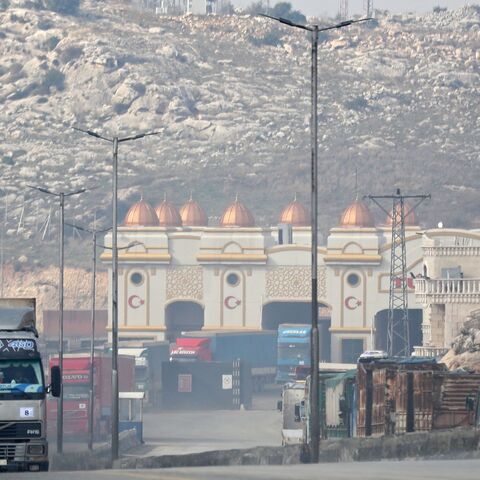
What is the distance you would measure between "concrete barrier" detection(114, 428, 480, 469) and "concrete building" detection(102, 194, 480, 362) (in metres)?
103

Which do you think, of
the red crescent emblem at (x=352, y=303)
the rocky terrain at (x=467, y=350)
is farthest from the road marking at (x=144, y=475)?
the red crescent emblem at (x=352, y=303)

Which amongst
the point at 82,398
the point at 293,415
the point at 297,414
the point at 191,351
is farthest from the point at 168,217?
the point at 297,414

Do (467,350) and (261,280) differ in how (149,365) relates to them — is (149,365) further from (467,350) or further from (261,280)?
(467,350)

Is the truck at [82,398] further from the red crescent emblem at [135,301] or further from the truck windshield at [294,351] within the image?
the red crescent emblem at [135,301]

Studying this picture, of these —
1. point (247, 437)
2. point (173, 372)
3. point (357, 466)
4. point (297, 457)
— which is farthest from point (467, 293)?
point (357, 466)

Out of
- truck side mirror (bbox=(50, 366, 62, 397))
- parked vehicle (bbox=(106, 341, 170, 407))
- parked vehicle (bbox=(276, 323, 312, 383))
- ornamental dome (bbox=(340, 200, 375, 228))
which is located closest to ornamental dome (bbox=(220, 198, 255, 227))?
ornamental dome (bbox=(340, 200, 375, 228))

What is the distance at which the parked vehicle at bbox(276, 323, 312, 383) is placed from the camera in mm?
151375

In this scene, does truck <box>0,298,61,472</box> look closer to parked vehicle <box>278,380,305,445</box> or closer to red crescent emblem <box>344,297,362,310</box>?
parked vehicle <box>278,380,305,445</box>

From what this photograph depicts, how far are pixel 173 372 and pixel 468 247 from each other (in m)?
23.4

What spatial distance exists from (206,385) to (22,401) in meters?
102

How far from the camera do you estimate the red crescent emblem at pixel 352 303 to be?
170 m

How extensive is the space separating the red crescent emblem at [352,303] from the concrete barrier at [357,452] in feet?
346

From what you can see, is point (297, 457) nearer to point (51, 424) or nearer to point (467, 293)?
point (51, 424)

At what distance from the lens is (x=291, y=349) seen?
15150 centimetres
